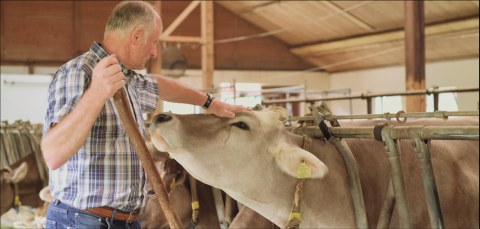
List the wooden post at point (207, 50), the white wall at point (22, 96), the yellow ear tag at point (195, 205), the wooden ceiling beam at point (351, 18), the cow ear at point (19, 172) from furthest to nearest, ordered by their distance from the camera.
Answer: the wooden ceiling beam at point (351, 18) → the white wall at point (22, 96) → the wooden post at point (207, 50) → the cow ear at point (19, 172) → the yellow ear tag at point (195, 205)

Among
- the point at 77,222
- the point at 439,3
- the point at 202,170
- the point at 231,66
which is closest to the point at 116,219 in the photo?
the point at 77,222

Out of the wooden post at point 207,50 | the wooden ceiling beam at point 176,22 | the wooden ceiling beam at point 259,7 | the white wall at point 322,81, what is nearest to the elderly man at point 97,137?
the wooden post at point 207,50

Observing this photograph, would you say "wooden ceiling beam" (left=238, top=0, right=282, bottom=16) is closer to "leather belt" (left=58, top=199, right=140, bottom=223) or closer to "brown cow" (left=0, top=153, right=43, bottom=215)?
"brown cow" (left=0, top=153, right=43, bottom=215)

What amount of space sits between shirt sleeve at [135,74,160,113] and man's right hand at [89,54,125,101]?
53 centimetres

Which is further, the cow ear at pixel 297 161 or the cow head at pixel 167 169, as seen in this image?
the cow head at pixel 167 169

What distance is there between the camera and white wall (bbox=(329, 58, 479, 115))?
1304 cm

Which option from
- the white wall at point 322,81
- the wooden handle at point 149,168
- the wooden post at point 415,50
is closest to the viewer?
the wooden handle at point 149,168

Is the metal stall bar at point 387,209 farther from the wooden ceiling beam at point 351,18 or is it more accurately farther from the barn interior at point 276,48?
the wooden ceiling beam at point 351,18

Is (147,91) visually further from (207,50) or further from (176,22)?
(176,22)

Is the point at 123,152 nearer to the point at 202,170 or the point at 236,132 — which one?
the point at 202,170

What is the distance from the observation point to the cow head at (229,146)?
66.6 inches

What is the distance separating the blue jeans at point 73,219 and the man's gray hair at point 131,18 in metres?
0.66

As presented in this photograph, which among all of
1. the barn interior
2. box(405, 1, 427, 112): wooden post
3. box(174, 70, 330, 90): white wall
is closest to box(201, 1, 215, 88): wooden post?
the barn interior

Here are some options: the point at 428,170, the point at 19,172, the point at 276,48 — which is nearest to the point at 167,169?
the point at 428,170
